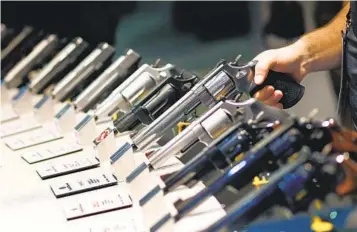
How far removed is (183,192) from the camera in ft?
5.27

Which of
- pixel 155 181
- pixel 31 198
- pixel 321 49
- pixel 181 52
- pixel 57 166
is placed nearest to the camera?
pixel 155 181

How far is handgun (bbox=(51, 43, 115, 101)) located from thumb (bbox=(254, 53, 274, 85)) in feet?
3.46

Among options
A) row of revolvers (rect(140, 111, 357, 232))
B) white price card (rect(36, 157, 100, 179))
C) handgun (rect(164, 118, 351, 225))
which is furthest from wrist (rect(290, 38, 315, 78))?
handgun (rect(164, 118, 351, 225))

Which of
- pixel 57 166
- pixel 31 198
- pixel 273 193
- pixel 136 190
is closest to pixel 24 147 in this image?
pixel 57 166

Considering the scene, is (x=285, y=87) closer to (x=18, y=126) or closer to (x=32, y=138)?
(x=32, y=138)

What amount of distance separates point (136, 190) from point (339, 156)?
0.63m

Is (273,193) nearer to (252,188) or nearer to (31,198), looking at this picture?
(252,188)

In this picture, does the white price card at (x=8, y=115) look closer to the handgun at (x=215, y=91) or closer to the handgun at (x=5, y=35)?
the handgun at (x=5, y=35)

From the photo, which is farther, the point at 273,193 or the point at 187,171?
the point at 187,171

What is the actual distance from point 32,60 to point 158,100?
151 centimetres

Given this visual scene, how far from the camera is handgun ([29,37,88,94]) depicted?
11.0 feet

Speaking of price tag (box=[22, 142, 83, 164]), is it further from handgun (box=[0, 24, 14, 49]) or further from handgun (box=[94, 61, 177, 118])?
handgun (box=[0, 24, 14, 49])

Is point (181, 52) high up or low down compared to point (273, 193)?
up

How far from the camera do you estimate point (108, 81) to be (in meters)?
2.81
